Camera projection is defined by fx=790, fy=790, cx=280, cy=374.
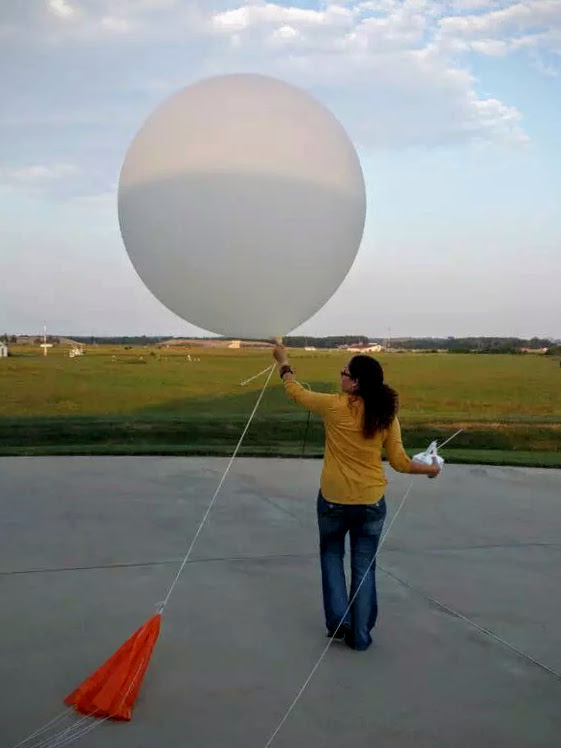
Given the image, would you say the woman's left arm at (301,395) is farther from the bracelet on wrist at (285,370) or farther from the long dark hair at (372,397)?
the long dark hair at (372,397)

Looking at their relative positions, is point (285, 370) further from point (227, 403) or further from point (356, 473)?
point (227, 403)

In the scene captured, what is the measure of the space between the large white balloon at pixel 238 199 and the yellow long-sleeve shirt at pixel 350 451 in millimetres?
504

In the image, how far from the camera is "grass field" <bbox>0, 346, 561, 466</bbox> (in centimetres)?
1191

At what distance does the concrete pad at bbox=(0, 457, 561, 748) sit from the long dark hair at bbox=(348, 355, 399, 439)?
103cm

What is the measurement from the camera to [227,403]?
18.4 m

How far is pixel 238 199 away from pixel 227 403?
1514 centimetres

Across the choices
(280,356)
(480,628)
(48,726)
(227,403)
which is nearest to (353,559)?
(480,628)

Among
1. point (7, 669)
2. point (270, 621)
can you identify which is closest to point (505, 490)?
point (270, 621)

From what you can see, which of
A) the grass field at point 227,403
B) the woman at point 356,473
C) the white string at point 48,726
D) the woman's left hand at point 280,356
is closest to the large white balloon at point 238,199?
the woman's left hand at point 280,356

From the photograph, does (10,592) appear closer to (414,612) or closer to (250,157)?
(414,612)

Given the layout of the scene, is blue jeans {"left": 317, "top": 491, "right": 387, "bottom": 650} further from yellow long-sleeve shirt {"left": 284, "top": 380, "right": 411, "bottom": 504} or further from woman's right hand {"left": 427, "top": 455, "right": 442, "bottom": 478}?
woman's right hand {"left": 427, "top": 455, "right": 442, "bottom": 478}

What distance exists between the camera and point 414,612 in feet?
13.4

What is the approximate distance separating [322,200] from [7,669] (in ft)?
7.86

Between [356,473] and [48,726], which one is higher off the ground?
[356,473]
